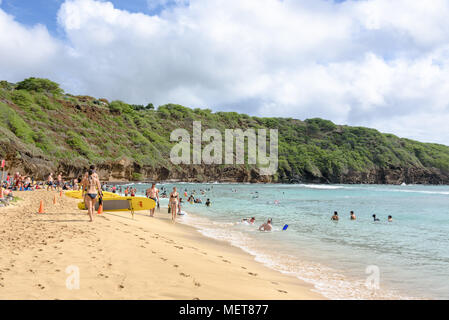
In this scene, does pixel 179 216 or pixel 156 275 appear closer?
pixel 156 275

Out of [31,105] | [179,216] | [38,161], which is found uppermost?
[31,105]

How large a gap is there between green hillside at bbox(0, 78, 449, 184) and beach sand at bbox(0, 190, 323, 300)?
45.6 m

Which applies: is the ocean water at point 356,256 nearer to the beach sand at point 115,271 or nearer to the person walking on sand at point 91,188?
the beach sand at point 115,271

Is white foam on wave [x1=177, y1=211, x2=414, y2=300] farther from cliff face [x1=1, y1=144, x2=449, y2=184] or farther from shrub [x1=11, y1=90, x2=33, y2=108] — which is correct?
shrub [x1=11, y1=90, x2=33, y2=108]

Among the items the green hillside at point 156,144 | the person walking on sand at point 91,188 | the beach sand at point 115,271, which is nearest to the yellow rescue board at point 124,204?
the person walking on sand at point 91,188

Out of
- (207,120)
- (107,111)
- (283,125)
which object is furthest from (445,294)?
(283,125)

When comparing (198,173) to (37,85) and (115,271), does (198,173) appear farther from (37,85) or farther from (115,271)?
(115,271)

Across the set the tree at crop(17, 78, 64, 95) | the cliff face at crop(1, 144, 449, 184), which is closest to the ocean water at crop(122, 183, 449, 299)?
the cliff face at crop(1, 144, 449, 184)

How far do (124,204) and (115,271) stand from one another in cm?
943

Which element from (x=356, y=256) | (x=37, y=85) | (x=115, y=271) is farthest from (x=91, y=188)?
(x=37, y=85)
